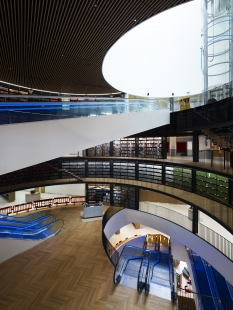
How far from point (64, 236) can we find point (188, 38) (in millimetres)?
15035

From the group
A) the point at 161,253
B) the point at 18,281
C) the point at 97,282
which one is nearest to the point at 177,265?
the point at 161,253

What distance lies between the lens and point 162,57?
14.3 m

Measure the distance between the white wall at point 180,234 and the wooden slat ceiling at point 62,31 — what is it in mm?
8443

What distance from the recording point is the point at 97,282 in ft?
20.4

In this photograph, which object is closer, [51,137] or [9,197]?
[51,137]

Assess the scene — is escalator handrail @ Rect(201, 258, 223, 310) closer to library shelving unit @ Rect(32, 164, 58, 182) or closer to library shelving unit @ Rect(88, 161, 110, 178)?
library shelving unit @ Rect(88, 161, 110, 178)

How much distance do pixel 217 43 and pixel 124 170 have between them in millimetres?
8675

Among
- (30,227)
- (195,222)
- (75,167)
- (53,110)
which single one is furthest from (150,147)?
(53,110)

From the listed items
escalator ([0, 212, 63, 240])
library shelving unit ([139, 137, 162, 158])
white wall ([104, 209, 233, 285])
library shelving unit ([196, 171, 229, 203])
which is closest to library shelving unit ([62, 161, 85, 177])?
white wall ([104, 209, 233, 285])

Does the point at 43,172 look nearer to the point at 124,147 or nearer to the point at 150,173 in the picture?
the point at 124,147

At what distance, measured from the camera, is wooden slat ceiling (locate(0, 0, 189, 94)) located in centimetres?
472

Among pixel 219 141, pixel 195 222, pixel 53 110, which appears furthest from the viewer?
pixel 195 222

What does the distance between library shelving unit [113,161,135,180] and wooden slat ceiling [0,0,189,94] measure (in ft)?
20.7

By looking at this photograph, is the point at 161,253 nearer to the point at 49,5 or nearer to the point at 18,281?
the point at 18,281
